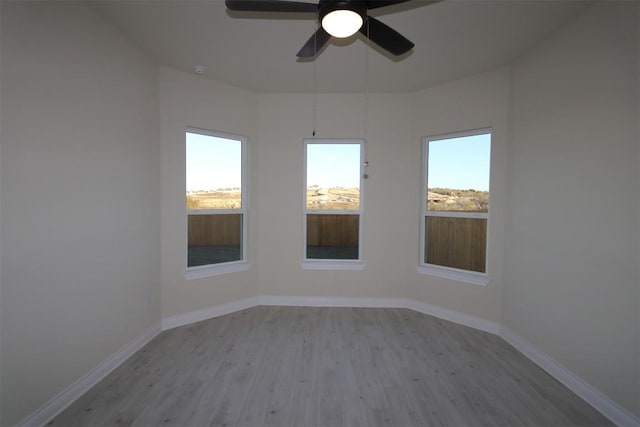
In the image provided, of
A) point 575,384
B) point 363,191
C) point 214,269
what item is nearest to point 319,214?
point 363,191

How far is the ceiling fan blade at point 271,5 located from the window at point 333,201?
2557 mm

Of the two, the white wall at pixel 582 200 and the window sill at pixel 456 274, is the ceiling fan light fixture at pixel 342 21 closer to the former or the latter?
the white wall at pixel 582 200

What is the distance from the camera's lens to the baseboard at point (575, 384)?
6.74ft

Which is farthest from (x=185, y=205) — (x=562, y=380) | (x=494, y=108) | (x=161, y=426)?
(x=562, y=380)

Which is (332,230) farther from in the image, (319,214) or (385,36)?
(385,36)

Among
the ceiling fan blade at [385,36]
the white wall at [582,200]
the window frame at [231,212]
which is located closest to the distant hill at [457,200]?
the white wall at [582,200]

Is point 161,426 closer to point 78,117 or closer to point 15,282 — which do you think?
point 15,282

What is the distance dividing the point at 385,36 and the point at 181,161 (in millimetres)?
2593

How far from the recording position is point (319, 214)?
4359 millimetres

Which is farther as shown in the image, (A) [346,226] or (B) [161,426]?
(A) [346,226]

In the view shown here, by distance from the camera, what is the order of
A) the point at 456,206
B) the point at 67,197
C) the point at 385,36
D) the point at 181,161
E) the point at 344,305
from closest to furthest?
the point at 385,36, the point at 67,197, the point at 181,161, the point at 456,206, the point at 344,305

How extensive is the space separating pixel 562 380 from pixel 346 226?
2705 millimetres

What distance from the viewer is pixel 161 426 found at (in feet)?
6.53

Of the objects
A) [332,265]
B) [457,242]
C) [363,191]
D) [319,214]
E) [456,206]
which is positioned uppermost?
[363,191]
